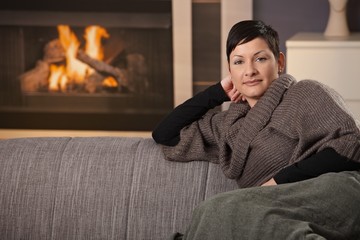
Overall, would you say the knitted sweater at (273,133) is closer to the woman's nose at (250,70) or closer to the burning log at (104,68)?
the woman's nose at (250,70)

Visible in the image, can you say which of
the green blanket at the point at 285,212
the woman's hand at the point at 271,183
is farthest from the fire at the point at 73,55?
the green blanket at the point at 285,212

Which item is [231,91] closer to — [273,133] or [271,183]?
[273,133]

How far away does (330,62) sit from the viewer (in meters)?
4.33

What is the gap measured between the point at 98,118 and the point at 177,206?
104 inches

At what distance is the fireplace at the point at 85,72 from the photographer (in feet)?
16.6

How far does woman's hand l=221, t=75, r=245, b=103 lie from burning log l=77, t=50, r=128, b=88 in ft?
7.96

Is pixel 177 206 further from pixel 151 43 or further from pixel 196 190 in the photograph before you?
pixel 151 43

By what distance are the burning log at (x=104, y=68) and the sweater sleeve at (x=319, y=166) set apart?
112 inches

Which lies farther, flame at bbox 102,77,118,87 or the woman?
flame at bbox 102,77,118,87

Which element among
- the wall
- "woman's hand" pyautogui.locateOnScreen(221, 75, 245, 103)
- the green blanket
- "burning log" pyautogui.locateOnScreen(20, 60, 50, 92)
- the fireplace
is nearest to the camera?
the green blanket

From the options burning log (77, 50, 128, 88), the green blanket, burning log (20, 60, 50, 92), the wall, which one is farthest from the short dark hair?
burning log (20, 60, 50, 92)

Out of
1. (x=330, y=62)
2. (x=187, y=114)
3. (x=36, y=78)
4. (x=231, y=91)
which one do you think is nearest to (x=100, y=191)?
(x=187, y=114)

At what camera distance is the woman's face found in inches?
102

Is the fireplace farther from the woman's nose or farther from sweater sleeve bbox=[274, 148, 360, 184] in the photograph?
sweater sleeve bbox=[274, 148, 360, 184]
